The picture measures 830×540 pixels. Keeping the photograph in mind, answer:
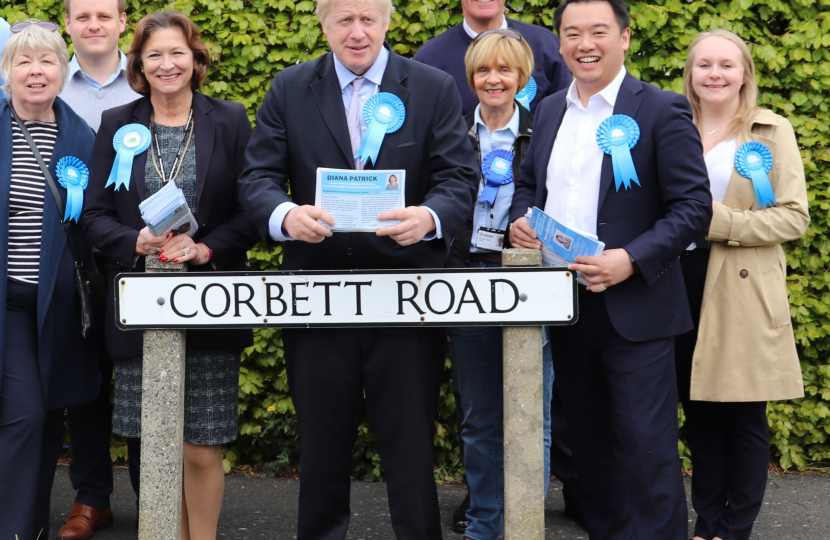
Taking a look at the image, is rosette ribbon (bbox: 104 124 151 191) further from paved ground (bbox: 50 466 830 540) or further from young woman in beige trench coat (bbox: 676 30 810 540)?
young woman in beige trench coat (bbox: 676 30 810 540)

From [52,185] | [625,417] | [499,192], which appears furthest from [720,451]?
[52,185]

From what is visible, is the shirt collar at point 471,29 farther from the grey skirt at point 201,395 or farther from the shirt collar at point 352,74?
the grey skirt at point 201,395

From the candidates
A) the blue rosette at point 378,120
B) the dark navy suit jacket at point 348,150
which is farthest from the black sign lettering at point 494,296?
the blue rosette at point 378,120

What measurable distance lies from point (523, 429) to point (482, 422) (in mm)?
1062

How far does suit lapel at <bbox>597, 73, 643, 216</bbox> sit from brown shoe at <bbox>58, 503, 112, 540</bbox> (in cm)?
276

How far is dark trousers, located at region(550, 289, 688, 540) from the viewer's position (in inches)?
121

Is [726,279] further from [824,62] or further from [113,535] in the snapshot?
[113,535]

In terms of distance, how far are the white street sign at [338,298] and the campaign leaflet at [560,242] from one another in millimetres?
142

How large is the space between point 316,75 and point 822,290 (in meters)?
3.08

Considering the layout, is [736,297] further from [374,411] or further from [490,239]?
[374,411]

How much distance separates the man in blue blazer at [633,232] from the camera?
3039 millimetres

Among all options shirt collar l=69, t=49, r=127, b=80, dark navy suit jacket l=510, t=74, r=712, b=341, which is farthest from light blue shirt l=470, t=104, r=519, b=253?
shirt collar l=69, t=49, r=127, b=80

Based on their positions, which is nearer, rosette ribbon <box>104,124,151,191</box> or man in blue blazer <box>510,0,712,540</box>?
man in blue blazer <box>510,0,712,540</box>

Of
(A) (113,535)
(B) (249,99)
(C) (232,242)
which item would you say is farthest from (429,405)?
(B) (249,99)
